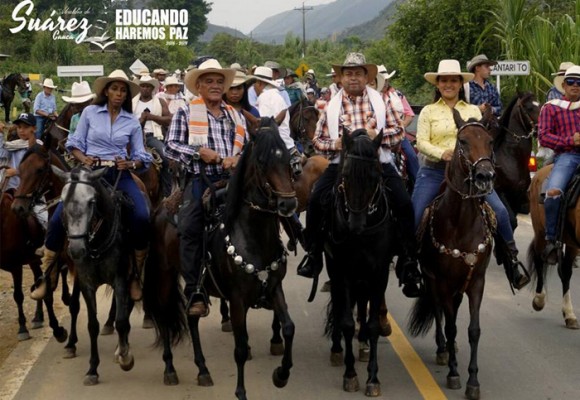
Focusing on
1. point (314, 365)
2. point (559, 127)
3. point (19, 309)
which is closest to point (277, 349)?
point (314, 365)

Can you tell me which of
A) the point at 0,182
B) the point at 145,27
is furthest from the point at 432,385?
the point at 145,27

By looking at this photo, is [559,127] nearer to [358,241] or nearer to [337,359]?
[358,241]

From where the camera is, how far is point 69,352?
1013cm

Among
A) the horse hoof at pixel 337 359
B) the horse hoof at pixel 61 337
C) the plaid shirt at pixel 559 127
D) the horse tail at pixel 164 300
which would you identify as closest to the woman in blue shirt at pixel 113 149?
the horse tail at pixel 164 300

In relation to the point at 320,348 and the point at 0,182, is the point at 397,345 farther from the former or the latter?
the point at 0,182

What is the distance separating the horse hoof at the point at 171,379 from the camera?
911 centimetres

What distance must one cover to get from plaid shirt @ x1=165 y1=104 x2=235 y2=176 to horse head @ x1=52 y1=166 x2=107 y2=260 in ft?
2.65

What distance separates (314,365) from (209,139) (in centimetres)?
244

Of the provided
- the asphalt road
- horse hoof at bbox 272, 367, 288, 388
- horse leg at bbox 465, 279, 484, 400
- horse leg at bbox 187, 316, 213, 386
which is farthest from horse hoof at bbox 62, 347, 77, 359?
horse leg at bbox 465, 279, 484, 400

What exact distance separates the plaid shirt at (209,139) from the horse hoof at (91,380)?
7.05 ft

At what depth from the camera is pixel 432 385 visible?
8742 millimetres

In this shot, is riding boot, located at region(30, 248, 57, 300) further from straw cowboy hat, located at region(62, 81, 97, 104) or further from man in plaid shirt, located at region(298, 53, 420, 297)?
straw cowboy hat, located at region(62, 81, 97, 104)

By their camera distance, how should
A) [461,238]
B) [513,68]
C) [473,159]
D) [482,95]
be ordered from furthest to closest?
[513,68]
[482,95]
[461,238]
[473,159]

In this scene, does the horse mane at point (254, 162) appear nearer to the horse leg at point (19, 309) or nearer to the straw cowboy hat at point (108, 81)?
the straw cowboy hat at point (108, 81)
